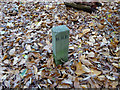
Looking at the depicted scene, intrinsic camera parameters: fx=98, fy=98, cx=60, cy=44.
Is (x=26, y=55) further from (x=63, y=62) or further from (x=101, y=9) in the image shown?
(x=101, y=9)

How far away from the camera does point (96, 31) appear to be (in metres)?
2.85

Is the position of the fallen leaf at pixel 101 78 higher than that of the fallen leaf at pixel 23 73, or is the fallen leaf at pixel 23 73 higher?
the fallen leaf at pixel 23 73

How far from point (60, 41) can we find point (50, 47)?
31.1 inches

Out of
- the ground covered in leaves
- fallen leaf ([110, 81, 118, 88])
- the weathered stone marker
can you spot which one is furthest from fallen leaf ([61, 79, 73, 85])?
fallen leaf ([110, 81, 118, 88])

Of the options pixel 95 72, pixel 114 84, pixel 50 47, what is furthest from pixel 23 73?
pixel 114 84

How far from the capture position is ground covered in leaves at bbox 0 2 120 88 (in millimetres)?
1834

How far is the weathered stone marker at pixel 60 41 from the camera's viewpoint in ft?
5.13

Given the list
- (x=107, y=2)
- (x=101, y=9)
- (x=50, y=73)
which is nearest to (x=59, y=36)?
(x=50, y=73)

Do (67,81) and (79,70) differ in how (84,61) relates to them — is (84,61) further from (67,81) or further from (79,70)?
(67,81)

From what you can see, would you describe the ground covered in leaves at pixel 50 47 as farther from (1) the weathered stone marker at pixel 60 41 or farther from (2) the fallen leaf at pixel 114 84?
(1) the weathered stone marker at pixel 60 41

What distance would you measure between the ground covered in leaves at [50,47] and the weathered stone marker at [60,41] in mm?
208

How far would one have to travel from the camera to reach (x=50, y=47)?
239 centimetres

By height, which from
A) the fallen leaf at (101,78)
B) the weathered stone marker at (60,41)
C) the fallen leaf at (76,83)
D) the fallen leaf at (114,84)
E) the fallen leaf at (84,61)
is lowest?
the fallen leaf at (114,84)

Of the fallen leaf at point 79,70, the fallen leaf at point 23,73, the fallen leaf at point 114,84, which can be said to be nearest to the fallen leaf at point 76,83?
the fallen leaf at point 79,70
